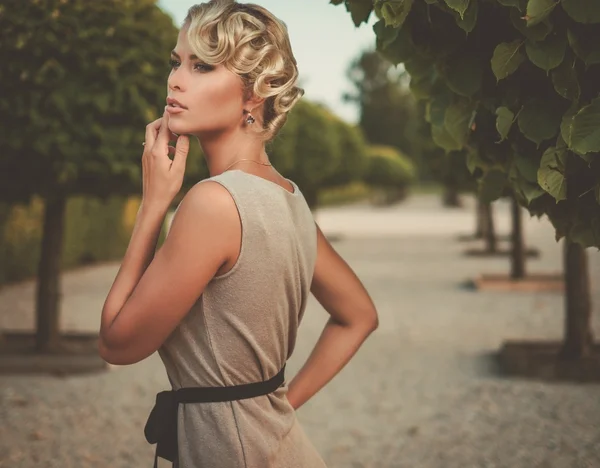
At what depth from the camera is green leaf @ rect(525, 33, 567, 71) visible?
2396 millimetres

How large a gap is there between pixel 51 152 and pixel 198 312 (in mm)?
4996

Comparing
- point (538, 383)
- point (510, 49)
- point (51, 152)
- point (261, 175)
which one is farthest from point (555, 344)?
point (261, 175)

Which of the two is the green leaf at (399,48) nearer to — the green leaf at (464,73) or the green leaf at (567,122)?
the green leaf at (464,73)

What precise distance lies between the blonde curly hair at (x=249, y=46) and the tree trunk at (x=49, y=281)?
5820mm

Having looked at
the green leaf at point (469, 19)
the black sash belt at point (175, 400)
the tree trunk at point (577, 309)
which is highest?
the green leaf at point (469, 19)

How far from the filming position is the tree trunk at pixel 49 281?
24.8 feet

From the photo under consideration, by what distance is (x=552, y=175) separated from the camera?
2582 mm

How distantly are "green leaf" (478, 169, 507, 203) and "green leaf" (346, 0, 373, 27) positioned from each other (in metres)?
0.79

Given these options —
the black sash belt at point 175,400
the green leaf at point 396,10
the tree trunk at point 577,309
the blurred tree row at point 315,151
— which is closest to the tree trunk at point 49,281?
the tree trunk at point 577,309

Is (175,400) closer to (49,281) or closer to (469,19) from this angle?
(469,19)

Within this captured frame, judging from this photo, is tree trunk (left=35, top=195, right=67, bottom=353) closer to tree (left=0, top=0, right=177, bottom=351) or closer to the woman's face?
tree (left=0, top=0, right=177, bottom=351)

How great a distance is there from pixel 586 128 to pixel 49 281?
601cm

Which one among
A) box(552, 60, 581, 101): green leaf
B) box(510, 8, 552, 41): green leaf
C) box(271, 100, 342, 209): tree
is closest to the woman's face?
box(510, 8, 552, 41): green leaf

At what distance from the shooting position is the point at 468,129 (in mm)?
3031
